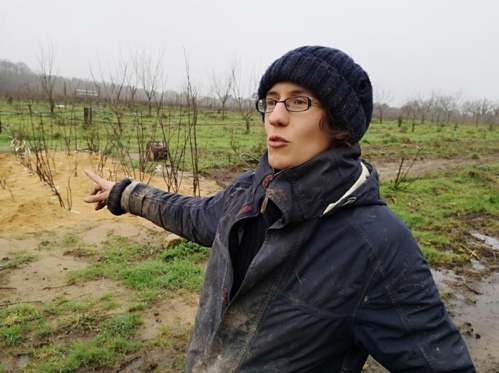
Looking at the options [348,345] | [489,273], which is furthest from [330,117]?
[489,273]

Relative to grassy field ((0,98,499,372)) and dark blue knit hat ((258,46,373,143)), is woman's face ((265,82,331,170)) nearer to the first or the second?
dark blue knit hat ((258,46,373,143))

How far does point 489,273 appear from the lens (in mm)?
4262

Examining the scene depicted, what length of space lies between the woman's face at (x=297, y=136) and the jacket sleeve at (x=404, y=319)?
13.5 inches

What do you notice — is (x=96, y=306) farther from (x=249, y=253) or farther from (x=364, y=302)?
(x=364, y=302)

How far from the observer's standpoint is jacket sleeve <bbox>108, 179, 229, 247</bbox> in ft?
4.77

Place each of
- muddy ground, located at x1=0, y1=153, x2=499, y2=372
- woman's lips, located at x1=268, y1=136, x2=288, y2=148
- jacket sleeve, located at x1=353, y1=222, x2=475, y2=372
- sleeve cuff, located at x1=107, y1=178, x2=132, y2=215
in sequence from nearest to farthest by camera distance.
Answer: jacket sleeve, located at x1=353, y1=222, x2=475, y2=372 → woman's lips, located at x1=268, y1=136, x2=288, y2=148 → sleeve cuff, located at x1=107, y1=178, x2=132, y2=215 → muddy ground, located at x1=0, y1=153, x2=499, y2=372

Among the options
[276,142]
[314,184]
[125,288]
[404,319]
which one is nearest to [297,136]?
[276,142]

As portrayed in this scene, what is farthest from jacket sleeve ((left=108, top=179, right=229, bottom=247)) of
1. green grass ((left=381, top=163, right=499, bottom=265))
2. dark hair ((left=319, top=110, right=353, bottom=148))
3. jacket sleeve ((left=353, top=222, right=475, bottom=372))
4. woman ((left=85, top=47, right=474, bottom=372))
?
green grass ((left=381, top=163, right=499, bottom=265))

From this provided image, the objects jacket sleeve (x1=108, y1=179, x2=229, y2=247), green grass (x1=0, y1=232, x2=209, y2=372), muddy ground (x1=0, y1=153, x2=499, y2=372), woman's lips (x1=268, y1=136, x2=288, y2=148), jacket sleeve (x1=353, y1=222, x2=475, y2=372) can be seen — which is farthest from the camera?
muddy ground (x1=0, y1=153, x2=499, y2=372)

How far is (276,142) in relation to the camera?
1115 mm

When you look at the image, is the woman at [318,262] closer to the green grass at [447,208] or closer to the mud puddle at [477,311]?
the mud puddle at [477,311]

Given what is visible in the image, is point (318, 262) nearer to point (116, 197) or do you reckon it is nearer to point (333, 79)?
point (333, 79)

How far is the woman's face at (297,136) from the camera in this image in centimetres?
110

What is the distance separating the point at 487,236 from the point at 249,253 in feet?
18.2
